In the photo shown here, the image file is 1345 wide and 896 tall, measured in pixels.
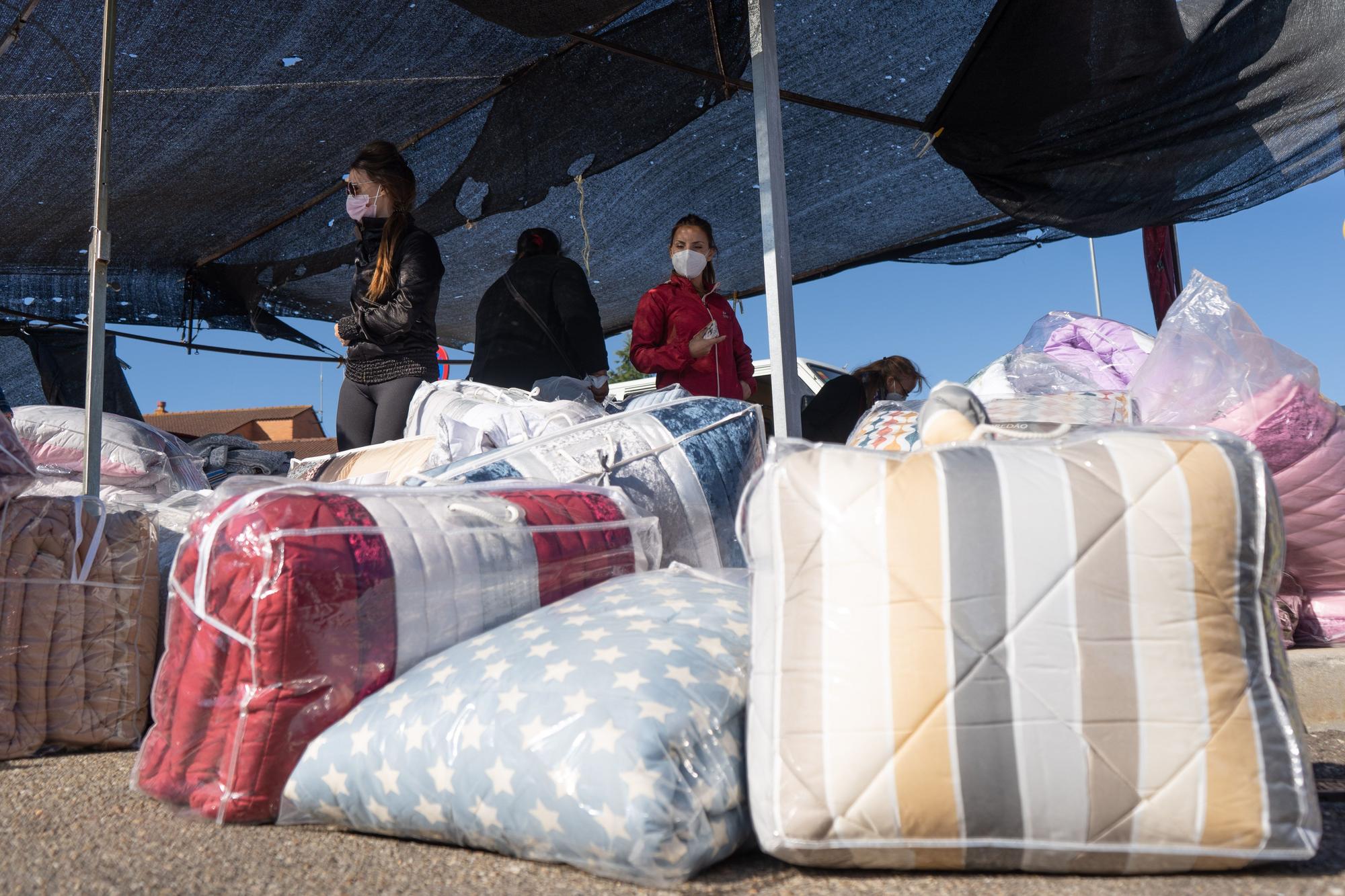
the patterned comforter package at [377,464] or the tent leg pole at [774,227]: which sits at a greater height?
the tent leg pole at [774,227]

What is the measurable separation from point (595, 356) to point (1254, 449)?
225 cm

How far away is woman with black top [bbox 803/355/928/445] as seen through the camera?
4.09 metres

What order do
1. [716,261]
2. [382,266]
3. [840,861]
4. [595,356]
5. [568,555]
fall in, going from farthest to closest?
[716,261]
[595,356]
[382,266]
[568,555]
[840,861]

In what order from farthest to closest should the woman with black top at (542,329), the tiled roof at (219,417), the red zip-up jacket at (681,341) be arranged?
the tiled roof at (219,417)
the red zip-up jacket at (681,341)
the woman with black top at (542,329)

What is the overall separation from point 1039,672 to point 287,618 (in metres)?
0.98

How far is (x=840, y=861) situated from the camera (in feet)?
3.68

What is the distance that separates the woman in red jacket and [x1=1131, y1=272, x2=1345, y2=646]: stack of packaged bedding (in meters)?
1.39

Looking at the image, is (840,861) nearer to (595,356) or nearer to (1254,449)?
(1254,449)

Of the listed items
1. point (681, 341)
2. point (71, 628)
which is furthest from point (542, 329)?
point (71, 628)

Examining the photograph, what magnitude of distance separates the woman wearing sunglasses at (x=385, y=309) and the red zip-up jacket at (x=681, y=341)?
27.9 inches

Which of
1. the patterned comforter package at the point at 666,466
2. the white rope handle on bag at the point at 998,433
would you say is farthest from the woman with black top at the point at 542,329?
the white rope handle on bag at the point at 998,433

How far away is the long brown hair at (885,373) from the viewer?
438cm

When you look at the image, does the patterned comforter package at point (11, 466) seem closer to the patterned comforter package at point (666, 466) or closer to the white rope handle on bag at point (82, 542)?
the white rope handle on bag at point (82, 542)

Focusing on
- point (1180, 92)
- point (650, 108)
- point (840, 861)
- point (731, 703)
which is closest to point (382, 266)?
point (650, 108)
